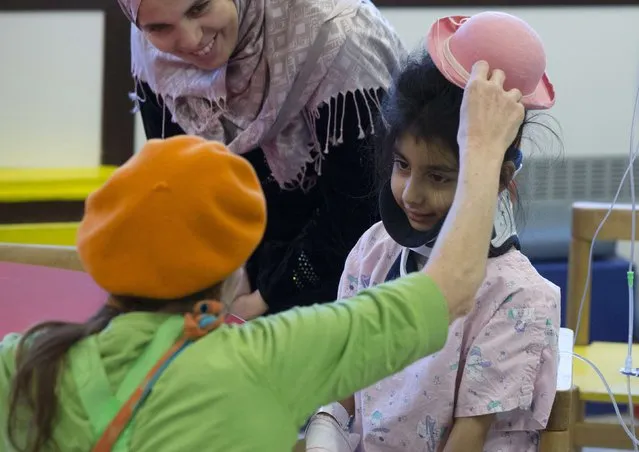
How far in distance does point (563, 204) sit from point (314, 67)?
169 cm

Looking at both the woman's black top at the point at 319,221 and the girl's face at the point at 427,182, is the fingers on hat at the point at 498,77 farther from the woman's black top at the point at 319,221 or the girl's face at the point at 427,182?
the woman's black top at the point at 319,221

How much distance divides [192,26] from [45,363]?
0.76 m

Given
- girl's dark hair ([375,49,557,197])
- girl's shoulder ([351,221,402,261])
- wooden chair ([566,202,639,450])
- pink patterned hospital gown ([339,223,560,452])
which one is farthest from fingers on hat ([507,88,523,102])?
wooden chair ([566,202,639,450])

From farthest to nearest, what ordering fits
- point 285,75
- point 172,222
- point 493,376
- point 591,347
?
1. point 591,347
2. point 285,75
3. point 493,376
4. point 172,222

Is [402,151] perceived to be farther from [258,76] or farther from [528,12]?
[528,12]

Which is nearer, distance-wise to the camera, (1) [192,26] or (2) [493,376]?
(2) [493,376]

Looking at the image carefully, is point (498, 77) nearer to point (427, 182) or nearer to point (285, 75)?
point (427, 182)

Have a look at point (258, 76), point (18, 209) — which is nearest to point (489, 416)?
point (258, 76)

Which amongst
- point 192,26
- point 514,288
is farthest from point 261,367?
point 192,26

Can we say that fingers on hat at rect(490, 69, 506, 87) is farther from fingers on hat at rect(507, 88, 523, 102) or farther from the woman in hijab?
the woman in hijab

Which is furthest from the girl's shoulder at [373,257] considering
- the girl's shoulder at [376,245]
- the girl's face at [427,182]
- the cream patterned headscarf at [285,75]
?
the cream patterned headscarf at [285,75]

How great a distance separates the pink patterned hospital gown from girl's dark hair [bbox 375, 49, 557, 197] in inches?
6.1

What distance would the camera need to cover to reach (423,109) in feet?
4.42

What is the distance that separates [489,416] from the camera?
1.26 meters
